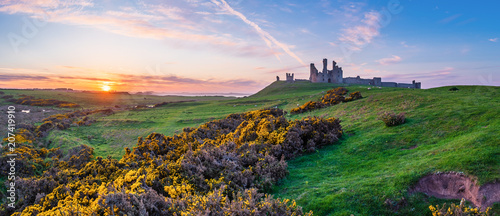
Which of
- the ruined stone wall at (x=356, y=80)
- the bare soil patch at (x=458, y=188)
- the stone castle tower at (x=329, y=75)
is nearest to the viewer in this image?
the bare soil patch at (x=458, y=188)

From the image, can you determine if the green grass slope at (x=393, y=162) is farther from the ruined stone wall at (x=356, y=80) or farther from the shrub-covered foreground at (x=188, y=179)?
the ruined stone wall at (x=356, y=80)

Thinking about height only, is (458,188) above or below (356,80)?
below

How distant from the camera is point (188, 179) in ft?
26.4

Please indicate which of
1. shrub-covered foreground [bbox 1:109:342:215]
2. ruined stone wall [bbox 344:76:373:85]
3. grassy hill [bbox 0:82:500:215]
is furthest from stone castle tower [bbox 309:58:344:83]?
shrub-covered foreground [bbox 1:109:342:215]

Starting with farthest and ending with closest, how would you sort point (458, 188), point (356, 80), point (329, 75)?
1. point (329, 75)
2. point (356, 80)
3. point (458, 188)

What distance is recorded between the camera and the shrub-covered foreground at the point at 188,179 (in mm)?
5613

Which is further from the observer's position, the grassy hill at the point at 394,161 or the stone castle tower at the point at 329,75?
the stone castle tower at the point at 329,75

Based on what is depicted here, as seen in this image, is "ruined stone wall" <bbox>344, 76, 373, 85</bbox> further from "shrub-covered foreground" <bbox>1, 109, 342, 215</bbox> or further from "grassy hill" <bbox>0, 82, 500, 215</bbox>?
"shrub-covered foreground" <bbox>1, 109, 342, 215</bbox>

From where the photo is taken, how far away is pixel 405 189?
6.68m

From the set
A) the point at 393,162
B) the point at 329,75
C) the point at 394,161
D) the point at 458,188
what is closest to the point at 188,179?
the point at 393,162

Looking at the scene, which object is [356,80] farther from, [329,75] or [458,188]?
[458,188]

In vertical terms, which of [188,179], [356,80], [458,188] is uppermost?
[356,80]

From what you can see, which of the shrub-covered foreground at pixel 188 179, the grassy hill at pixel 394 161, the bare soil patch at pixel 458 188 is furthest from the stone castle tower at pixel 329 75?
the bare soil patch at pixel 458 188

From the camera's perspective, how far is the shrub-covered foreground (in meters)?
5.61
